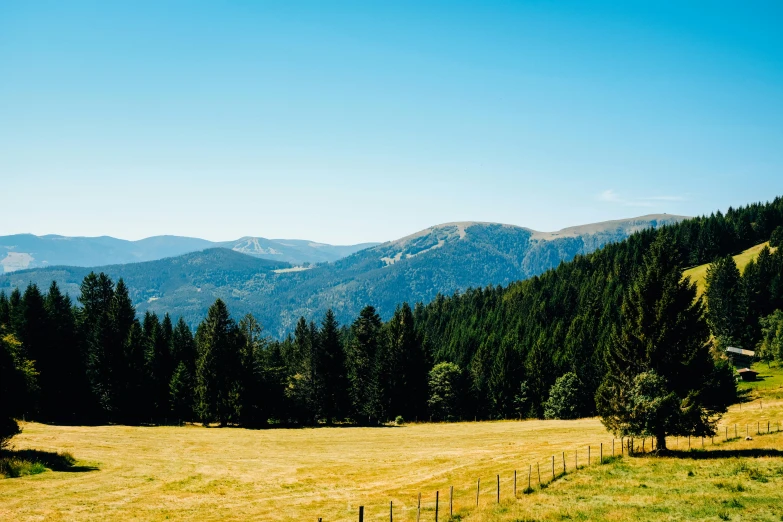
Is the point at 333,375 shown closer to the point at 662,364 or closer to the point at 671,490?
the point at 662,364

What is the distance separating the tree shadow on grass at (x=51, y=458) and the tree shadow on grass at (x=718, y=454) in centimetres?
4331

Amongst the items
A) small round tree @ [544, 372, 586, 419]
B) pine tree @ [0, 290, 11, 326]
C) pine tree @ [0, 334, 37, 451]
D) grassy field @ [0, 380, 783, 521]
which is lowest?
small round tree @ [544, 372, 586, 419]

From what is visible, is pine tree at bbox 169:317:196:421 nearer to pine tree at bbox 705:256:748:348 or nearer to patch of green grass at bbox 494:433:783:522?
patch of green grass at bbox 494:433:783:522

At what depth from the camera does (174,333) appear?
92.1 metres

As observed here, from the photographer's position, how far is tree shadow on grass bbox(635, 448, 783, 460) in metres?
34.0

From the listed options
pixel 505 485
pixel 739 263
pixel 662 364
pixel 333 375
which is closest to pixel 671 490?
pixel 505 485

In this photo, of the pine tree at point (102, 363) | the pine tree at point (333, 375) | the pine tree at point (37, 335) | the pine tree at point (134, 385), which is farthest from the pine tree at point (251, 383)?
the pine tree at point (37, 335)

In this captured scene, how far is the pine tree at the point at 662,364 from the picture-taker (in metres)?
34.8

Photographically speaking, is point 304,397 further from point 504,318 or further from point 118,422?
point 504,318

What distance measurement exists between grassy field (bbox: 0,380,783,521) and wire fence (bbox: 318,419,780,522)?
20cm

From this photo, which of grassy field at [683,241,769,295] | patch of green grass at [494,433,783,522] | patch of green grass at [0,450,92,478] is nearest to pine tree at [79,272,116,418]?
patch of green grass at [0,450,92,478]

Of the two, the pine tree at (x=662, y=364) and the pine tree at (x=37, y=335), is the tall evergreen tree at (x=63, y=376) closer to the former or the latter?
the pine tree at (x=37, y=335)

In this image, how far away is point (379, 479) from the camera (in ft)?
124

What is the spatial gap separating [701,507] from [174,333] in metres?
87.6
